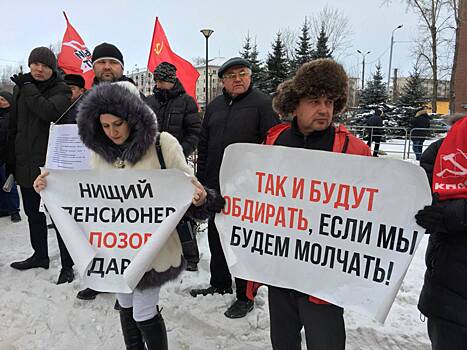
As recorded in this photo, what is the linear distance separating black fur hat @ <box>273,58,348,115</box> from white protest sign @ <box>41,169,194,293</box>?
2.50 ft

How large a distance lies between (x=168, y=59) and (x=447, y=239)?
6.83m

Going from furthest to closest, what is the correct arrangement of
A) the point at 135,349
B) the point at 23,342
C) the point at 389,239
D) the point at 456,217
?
the point at 23,342
the point at 135,349
the point at 389,239
the point at 456,217

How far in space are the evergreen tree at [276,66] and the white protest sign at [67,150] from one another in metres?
24.5

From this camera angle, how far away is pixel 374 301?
182 cm

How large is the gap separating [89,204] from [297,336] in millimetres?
1438

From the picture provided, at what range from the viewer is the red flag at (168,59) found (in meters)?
7.71

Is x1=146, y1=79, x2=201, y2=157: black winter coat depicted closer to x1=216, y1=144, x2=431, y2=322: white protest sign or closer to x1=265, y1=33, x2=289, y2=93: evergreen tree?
x1=216, y1=144, x2=431, y2=322: white protest sign

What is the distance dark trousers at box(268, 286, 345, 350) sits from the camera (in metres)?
1.94

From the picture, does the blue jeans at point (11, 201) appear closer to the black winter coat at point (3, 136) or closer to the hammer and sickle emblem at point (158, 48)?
the black winter coat at point (3, 136)

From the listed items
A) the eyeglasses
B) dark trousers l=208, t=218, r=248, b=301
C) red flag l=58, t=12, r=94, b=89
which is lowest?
dark trousers l=208, t=218, r=248, b=301

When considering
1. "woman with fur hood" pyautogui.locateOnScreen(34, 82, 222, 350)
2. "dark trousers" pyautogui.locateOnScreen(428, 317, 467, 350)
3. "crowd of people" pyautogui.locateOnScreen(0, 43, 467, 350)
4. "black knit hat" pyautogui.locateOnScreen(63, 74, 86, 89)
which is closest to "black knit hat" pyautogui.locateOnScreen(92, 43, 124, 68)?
"crowd of people" pyautogui.locateOnScreen(0, 43, 467, 350)

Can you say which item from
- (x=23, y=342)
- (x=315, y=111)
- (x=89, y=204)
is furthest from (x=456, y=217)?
(x=23, y=342)

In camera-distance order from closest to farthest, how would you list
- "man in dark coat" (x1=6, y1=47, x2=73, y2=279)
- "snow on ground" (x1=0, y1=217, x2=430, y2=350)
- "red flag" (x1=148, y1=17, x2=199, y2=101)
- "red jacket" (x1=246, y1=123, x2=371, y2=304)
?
→ "red jacket" (x1=246, y1=123, x2=371, y2=304) < "snow on ground" (x1=0, y1=217, x2=430, y2=350) < "man in dark coat" (x1=6, y1=47, x2=73, y2=279) < "red flag" (x1=148, y1=17, x2=199, y2=101)

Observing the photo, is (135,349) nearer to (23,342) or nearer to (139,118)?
(23,342)
